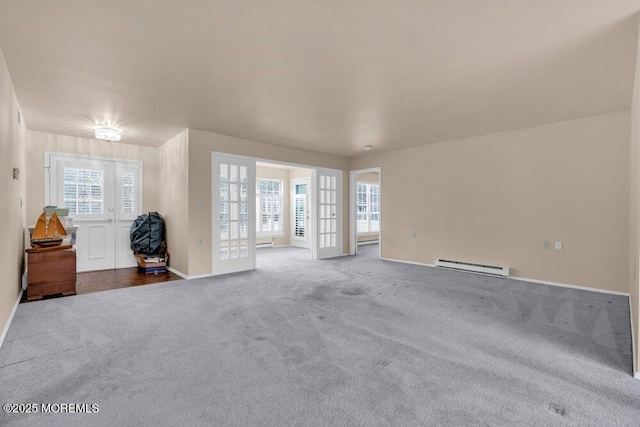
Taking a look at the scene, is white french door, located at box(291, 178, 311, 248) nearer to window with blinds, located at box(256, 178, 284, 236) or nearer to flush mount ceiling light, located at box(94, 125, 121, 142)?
window with blinds, located at box(256, 178, 284, 236)

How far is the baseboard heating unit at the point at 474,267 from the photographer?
16.8 feet

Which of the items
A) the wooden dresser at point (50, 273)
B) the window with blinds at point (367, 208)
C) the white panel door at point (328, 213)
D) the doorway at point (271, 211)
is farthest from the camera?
the window with blinds at point (367, 208)

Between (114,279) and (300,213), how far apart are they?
17.3ft

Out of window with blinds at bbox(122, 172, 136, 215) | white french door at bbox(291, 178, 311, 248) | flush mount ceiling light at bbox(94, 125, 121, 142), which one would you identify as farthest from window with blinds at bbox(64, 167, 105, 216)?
white french door at bbox(291, 178, 311, 248)

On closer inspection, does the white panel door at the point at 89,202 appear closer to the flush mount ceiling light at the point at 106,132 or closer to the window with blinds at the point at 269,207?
the flush mount ceiling light at the point at 106,132

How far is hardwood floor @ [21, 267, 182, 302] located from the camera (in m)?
4.51

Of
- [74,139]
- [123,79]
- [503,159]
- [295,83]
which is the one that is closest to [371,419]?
[295,83]

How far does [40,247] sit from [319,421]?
4.31 metres

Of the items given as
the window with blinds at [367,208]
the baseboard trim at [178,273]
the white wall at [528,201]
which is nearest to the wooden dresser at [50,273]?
the baseboard trim at [178,273]

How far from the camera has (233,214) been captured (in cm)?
558

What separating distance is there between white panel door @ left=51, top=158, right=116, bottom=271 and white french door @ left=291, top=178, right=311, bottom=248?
475cm

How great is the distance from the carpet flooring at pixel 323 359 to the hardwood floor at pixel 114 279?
0.44 meters

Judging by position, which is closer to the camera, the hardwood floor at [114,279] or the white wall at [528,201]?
the white wall at [528,201]

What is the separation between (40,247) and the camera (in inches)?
156
